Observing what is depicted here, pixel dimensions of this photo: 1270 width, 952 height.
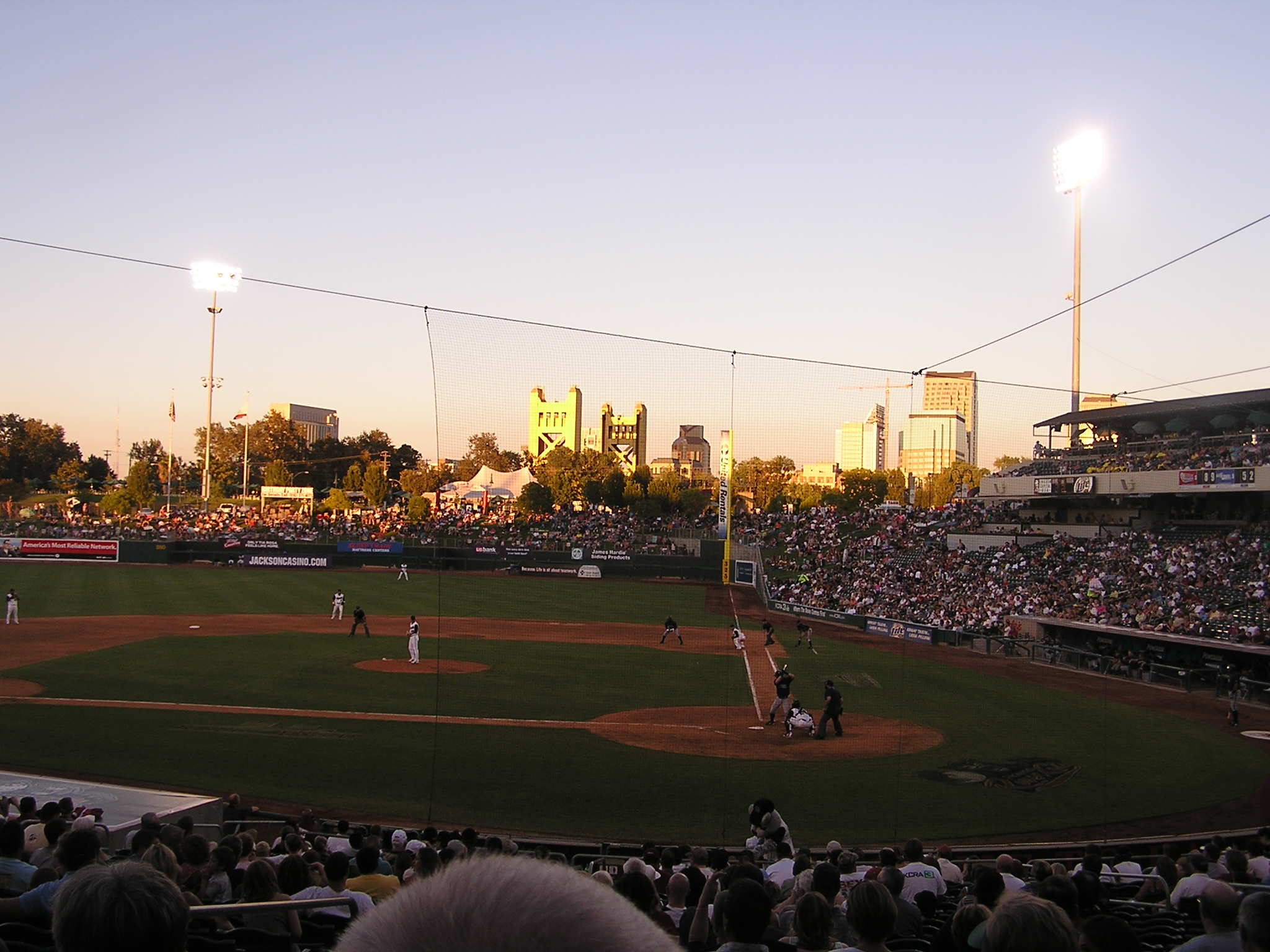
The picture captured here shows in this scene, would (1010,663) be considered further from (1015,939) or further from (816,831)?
(1015,939)

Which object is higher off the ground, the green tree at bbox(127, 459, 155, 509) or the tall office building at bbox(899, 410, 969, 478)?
the tall office building at bbox(899, 410, 969, 478)

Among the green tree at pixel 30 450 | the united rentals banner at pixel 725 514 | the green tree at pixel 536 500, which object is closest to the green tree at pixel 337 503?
the green tree at pixel 536 500

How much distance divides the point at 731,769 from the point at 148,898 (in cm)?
1595

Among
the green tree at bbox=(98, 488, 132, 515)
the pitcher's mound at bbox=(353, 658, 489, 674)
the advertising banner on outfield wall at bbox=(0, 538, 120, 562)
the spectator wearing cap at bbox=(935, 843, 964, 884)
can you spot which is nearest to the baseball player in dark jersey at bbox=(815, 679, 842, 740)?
the spectator wearing cap at bbox=(935, 843, 964, 884)

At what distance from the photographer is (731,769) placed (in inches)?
681

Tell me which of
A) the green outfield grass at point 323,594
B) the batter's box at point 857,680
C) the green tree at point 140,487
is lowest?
the batter's box at point 857,680

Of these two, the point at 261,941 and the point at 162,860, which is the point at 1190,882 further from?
the point at 162,860

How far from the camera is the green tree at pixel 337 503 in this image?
8356 cm

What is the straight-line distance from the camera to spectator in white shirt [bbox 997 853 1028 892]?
26.6 feet

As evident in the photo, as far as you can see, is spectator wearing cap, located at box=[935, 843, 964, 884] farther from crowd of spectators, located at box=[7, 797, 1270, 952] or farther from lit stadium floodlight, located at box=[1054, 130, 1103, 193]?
lit stadium floodlight, located at box=[1054, 130, 1103, 193]

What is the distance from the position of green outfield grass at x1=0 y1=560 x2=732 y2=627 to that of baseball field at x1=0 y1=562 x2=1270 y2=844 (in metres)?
3.90

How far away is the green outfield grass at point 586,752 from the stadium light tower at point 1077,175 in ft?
55.5

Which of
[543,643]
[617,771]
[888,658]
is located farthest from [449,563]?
[617,771]

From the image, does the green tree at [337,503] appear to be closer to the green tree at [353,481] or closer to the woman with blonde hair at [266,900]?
the green tree at [353,481]
